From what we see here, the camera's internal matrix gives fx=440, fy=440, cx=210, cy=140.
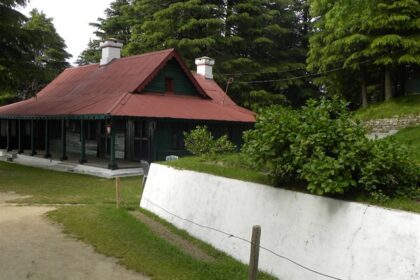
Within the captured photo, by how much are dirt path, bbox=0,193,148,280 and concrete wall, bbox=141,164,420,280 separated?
5.72 feet

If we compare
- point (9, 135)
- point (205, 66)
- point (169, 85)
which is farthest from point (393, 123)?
point (9, 135)

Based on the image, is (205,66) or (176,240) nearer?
(176,240)

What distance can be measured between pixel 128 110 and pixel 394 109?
11155 mm

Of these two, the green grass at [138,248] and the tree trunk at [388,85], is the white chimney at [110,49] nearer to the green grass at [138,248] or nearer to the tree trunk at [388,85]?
the tree trunk at [388,85]

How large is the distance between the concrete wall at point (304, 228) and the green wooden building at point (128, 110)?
9.51 metres

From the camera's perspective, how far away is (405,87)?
23.7 metres

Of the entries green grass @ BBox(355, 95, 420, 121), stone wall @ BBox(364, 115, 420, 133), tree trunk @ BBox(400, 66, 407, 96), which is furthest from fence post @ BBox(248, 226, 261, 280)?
tree trunk @ BBox(400, 66, 407, 96)

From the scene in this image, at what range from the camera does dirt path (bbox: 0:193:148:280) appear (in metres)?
6.01

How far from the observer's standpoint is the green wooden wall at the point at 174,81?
20141mm

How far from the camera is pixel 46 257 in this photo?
22.0 feet

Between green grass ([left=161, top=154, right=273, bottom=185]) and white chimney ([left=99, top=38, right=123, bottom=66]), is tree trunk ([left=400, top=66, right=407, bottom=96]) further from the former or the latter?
green grass ([left=161, top=154, right=273, bottom=185])

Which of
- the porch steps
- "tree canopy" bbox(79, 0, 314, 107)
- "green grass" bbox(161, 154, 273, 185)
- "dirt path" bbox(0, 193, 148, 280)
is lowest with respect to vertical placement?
"dirt path" bbox(0, 193, 148, 280)

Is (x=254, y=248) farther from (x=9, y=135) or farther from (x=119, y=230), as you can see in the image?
(x=9, y=135)

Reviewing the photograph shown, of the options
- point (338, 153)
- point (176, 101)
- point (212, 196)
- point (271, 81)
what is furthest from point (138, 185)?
point (271, 81)
